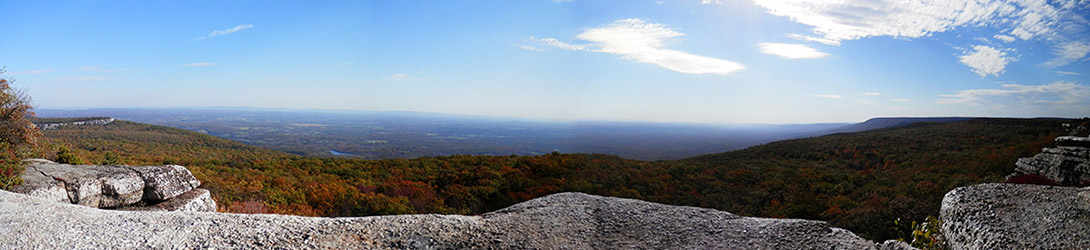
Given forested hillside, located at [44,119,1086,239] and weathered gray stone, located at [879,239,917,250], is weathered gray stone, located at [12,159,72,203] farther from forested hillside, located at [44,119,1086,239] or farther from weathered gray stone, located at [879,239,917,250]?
weathered gray stone, located at [879,239,917,250]

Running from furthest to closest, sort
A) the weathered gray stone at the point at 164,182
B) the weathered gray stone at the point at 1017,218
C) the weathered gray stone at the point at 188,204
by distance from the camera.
A: the weathered gray stone at the point at 164,182
the weathered gray stone at the point at 188,204
the weathered gray stone at the point at 1017,218

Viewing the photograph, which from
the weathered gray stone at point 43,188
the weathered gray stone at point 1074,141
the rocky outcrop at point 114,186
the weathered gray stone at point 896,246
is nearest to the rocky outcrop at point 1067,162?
the weathered gray stone at point 1074,141

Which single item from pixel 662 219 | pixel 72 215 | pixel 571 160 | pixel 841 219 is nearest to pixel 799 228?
pixel 662 219

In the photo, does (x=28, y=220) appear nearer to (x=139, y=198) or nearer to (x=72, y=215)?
(x=72, y=215)

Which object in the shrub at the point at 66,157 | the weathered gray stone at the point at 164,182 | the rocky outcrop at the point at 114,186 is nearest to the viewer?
the rocky outcrop at the point at 114,186

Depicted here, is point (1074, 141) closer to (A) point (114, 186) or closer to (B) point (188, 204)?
(B) point (188, 204)

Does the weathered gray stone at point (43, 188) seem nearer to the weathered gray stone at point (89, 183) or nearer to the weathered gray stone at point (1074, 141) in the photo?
the weathered gray stone at point (89, 183)
